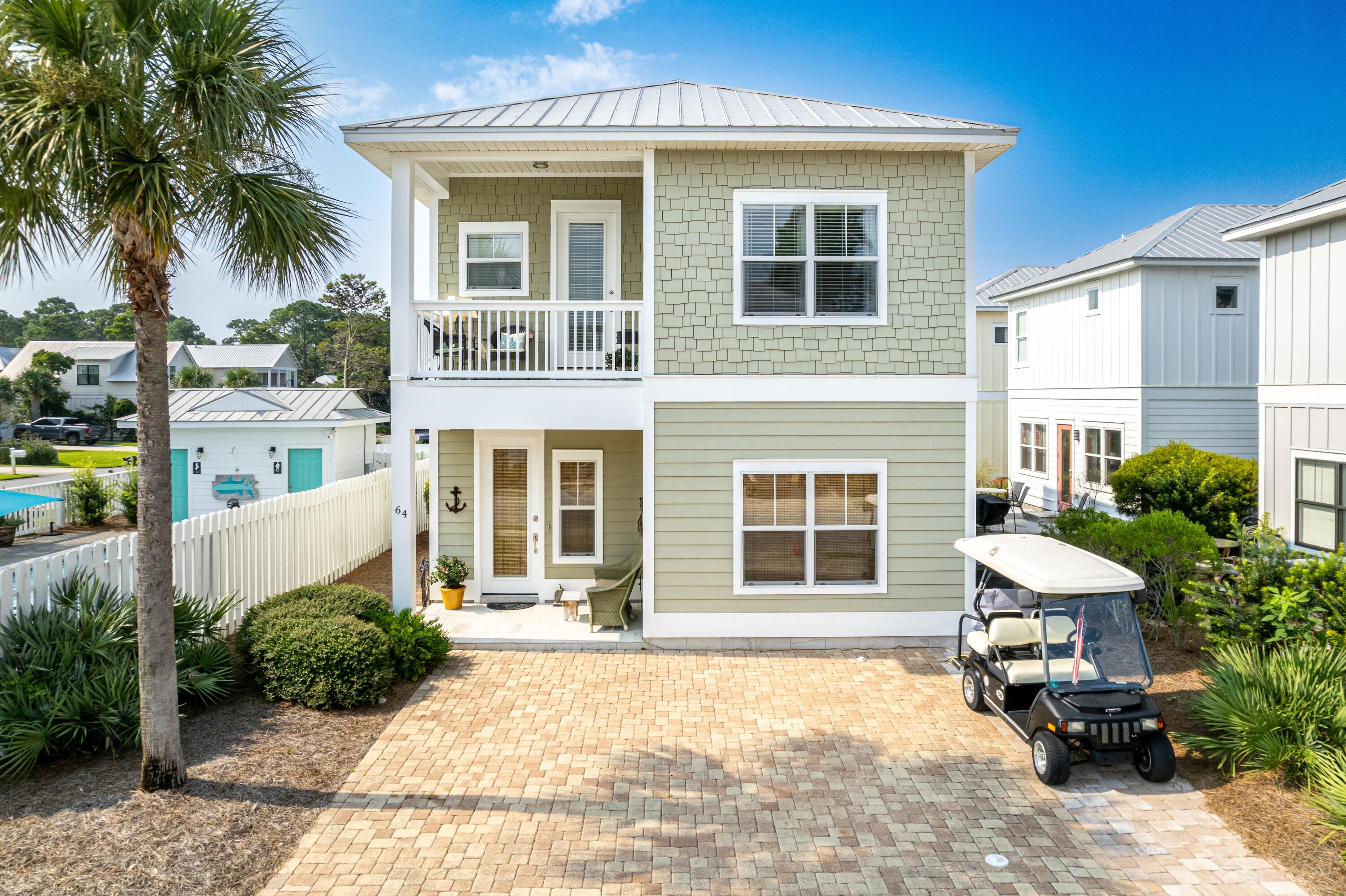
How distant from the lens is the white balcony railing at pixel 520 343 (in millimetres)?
9578

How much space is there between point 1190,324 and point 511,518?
603 inches

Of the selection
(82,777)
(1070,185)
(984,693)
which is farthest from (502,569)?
(1070,185)

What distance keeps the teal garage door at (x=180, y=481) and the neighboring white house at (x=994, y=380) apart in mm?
23550

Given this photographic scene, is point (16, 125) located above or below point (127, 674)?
above

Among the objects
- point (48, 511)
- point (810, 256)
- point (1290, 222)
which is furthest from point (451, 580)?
point (48, 511)

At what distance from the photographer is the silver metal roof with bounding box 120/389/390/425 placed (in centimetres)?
1808

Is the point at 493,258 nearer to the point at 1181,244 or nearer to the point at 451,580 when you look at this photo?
the point at 451,580

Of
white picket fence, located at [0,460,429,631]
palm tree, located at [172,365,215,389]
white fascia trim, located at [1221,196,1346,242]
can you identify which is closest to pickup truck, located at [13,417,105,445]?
palm tree, located at [172,365,215,389]

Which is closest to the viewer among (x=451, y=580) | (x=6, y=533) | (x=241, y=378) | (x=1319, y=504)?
(x=1319, y=504)

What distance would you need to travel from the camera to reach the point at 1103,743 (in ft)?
19.1

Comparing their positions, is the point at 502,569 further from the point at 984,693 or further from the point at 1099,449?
the point at 1099,449

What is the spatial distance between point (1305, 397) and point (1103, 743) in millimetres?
7706

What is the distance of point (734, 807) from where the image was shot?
223 inches

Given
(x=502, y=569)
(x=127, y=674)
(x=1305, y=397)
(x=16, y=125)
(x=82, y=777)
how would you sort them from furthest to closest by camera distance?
(x=502, y=569)
(x=1305, y=397)
(x=127, y=674)
(x=82, y=777)
(x=16, y=125)
